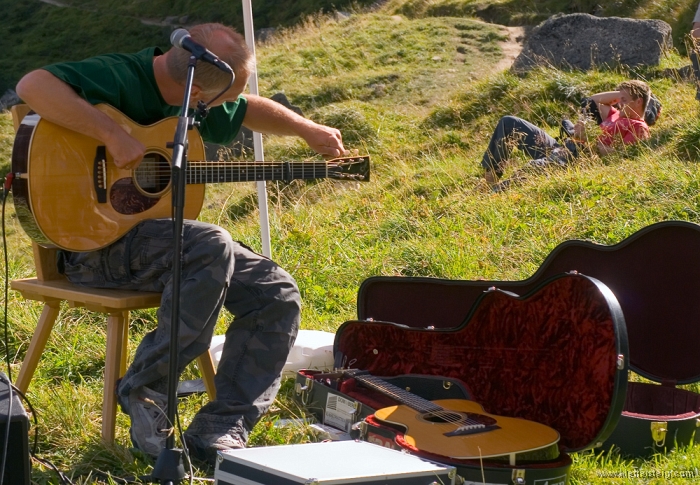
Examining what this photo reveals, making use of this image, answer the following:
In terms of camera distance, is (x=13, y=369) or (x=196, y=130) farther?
(x=13, y=369)

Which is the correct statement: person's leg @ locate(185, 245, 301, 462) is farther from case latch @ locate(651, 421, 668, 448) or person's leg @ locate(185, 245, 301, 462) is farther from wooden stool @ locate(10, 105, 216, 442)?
case latch @ locate(651, 421, 668, 448)

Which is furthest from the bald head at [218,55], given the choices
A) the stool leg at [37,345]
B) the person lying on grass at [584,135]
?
the person lying on grass at [584,135]

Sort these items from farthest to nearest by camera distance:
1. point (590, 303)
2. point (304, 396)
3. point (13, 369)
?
point (13, 369) < point (304, 396) < point (590, 303)

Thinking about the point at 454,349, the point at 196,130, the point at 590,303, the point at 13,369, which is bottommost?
the point at 13,369

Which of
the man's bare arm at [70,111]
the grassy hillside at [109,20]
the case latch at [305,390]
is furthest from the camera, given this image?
the grassy hillside at [109,20]

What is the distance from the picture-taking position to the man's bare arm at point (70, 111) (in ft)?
8.70

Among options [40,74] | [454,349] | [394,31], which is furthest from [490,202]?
[394,31]

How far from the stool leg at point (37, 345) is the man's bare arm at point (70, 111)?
2.23ft

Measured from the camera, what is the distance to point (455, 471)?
7.00 ft

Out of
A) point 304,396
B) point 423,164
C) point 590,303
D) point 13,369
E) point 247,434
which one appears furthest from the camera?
point 423,164

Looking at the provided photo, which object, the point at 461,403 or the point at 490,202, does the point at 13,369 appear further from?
the point at 490,202

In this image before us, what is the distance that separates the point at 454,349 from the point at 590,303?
2.17 feet

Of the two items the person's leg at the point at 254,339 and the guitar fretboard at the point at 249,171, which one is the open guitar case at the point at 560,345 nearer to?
the person's leg at the point at 254,339

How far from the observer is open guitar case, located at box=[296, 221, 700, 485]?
Result: 8.49 feet
